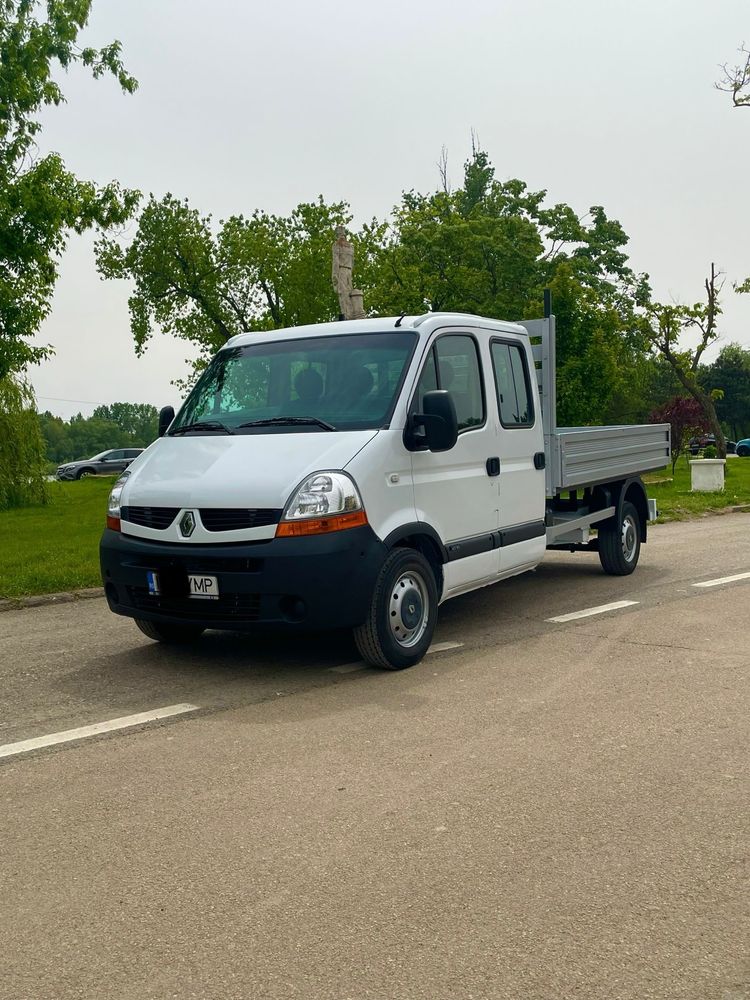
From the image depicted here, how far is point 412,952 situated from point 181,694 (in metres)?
3.20

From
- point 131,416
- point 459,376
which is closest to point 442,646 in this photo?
point 459,376

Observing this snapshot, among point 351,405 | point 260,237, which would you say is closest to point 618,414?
point 260,237

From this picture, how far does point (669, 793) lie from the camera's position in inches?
170

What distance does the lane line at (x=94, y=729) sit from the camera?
5082 millimetres

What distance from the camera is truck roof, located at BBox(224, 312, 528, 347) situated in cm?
720

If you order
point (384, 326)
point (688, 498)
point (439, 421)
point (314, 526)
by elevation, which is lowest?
point (688, 498)

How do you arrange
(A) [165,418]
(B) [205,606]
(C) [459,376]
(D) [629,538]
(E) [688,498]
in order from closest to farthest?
(B) [205,606]
(C) [459,376]
(A) [165,418]
(D) [629,538]
(E) [688,498]

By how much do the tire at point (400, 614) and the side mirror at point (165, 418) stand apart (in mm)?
A: 2301

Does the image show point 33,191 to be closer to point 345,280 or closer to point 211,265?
point 345,280

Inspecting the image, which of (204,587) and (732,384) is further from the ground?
(732,384)

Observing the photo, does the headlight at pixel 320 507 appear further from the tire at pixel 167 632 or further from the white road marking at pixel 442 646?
the tire at pixel 167 632

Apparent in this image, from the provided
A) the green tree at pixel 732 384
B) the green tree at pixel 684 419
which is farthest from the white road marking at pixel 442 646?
the green tree at pixel 732 384

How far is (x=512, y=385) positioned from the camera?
8.10m

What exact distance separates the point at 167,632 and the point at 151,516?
1152mm
